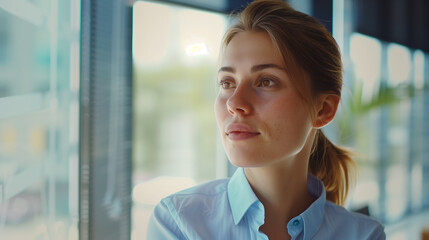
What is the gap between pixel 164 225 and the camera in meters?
0.96

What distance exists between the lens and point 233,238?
0.97m

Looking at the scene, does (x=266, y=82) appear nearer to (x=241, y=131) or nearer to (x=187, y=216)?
(x=241, y=131)

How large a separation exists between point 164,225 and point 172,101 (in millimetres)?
810


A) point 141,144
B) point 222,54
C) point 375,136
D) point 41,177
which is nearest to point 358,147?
point 375,136

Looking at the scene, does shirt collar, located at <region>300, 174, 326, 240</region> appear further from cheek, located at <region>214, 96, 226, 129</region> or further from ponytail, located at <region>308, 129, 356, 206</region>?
cheek, located at <region>214, 96, 226, 129</region>

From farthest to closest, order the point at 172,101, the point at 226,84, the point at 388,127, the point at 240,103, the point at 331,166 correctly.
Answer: the point at 388,127 → the point at 172,101 → the point at 331,166 → the point at 226,84 → the point at 240,103

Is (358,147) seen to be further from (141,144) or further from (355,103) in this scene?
(141,144)

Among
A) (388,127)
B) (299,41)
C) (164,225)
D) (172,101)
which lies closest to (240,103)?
(299,41)

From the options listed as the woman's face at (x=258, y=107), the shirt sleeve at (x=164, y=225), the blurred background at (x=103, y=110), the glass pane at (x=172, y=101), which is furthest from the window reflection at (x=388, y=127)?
the shirt sleeve at (x=164, y=225)

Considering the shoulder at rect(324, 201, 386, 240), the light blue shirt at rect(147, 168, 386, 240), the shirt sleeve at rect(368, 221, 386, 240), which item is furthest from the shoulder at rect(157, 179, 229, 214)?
the shirt sleeve at rect(368, 221, 386, 240)

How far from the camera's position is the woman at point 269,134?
3.00 feet

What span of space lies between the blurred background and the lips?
0.42 m

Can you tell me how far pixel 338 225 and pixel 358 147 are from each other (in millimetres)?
2489

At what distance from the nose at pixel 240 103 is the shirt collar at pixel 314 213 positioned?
0.35m
